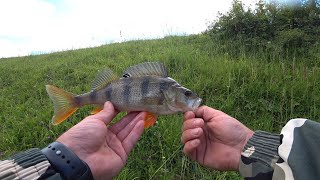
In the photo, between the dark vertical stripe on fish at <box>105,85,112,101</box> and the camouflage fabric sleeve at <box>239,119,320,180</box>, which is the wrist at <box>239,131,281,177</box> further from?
the dark vertical stripe on fish at <box>105,85,112,101</box>

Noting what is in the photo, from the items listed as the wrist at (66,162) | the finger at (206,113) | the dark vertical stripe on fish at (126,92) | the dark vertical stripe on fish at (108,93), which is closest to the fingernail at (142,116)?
the dark vertical stripe on fish at (126,92)

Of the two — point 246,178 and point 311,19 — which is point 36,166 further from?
point 311,19

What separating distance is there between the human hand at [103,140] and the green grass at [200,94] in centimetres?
104

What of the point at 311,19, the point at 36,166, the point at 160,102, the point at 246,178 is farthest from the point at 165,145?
the point at 311,19

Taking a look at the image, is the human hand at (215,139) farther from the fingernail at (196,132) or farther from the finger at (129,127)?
the finger at (129,127)

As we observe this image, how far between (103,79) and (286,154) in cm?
137

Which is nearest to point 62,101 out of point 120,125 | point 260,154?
point 120,125

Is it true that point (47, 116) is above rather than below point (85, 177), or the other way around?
below

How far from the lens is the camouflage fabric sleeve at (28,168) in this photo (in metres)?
1.56

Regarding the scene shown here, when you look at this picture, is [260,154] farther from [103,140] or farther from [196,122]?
[103,140]

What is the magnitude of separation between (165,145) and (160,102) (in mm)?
1416

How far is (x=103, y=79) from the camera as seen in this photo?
2533 millimetres

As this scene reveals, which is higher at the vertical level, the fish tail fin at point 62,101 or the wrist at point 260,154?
the fish tail fin at point 62,101

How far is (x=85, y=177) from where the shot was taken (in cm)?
182
